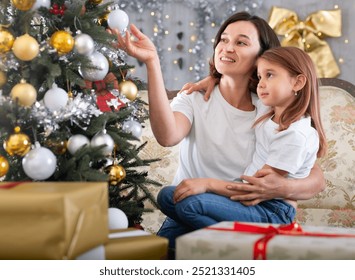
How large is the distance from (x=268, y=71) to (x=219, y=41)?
0.30m

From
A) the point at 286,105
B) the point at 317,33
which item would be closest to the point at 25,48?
the point at 286,105

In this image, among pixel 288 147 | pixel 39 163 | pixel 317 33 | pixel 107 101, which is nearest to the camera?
pixel 39 163

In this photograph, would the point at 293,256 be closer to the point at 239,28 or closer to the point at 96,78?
the point at 96,78

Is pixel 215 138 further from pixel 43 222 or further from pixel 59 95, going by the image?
pixel 43 222

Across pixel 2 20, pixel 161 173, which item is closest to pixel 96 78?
pixel 2 20

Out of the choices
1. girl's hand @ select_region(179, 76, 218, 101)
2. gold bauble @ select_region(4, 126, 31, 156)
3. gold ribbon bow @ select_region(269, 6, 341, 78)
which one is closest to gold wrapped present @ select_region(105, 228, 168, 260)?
gold bauble @ select_region(4, 126, 31, 156)

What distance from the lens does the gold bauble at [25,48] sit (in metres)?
1.73

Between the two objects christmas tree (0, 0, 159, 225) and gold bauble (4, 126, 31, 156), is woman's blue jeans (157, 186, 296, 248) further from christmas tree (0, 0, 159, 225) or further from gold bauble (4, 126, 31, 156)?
gold bauble (4, 126, 31, 156)

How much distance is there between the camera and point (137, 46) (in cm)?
198

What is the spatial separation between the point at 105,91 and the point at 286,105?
24.7 inches
